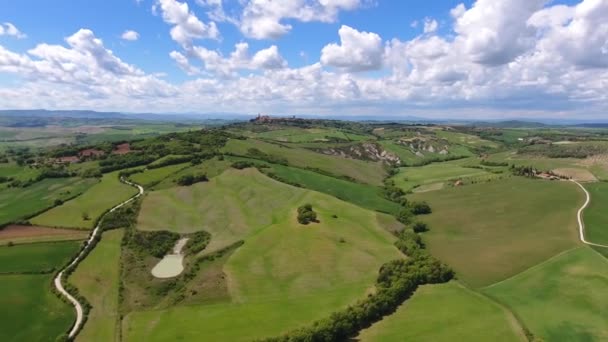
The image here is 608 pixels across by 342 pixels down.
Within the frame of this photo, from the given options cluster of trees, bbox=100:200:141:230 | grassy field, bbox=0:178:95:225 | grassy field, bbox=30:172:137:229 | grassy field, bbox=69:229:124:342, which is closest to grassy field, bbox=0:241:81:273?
grassy field, bbox=69:229:124:342

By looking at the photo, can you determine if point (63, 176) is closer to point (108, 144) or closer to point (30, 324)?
point (108, 144)

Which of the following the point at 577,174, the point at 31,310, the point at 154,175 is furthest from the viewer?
the point at 577,174

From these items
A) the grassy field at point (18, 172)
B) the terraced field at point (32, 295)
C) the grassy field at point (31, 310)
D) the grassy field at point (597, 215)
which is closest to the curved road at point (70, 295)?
the grassy field at point (31, 310)

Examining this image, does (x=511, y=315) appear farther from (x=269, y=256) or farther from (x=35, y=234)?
(x=35, y=234)

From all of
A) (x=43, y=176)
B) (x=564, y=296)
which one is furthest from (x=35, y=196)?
(x=564, y=296)

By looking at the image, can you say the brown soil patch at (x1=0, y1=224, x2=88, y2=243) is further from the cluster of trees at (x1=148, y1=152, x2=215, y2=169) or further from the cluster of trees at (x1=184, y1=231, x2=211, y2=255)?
the cluster of trees at (x1=148, y1=152, x2=215, y2=169)

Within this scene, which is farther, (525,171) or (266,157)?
(266,157)

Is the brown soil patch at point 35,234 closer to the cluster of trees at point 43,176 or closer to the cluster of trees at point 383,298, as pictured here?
the cluster of trees at point 43,176
